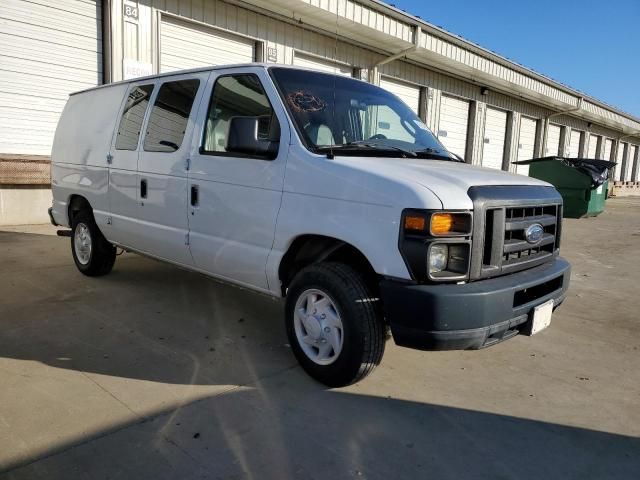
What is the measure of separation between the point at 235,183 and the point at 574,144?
96.4 feet

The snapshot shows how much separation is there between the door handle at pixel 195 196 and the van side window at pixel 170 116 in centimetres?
43

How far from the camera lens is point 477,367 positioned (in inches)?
148

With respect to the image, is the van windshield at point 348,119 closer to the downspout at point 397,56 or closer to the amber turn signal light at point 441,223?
the amber turn signal light at point 441,223

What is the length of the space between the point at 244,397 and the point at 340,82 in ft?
8.17

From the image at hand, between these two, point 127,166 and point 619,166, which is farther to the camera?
point 619,166

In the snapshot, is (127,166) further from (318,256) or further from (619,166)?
(619,166)

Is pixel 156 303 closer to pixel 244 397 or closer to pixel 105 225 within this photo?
pixel 105 225

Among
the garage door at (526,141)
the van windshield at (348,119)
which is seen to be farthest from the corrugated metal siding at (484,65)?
the van windshield at (348,119)

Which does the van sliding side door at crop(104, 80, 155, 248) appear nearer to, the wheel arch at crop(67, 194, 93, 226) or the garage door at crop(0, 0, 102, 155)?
the wheel arch at crop(67, 194, 93, 226)

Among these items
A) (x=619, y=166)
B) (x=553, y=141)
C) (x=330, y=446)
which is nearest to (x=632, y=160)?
(x=619, y=166)

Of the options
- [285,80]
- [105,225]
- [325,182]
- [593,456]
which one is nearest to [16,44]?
[105,225]

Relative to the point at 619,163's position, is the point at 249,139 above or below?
below

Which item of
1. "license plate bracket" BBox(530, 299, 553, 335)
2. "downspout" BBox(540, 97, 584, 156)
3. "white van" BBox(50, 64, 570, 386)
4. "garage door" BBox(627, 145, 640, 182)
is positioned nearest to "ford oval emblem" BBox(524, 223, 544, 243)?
"white van" BBox(50, 64, 570, 386)

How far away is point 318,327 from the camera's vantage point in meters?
3.32
